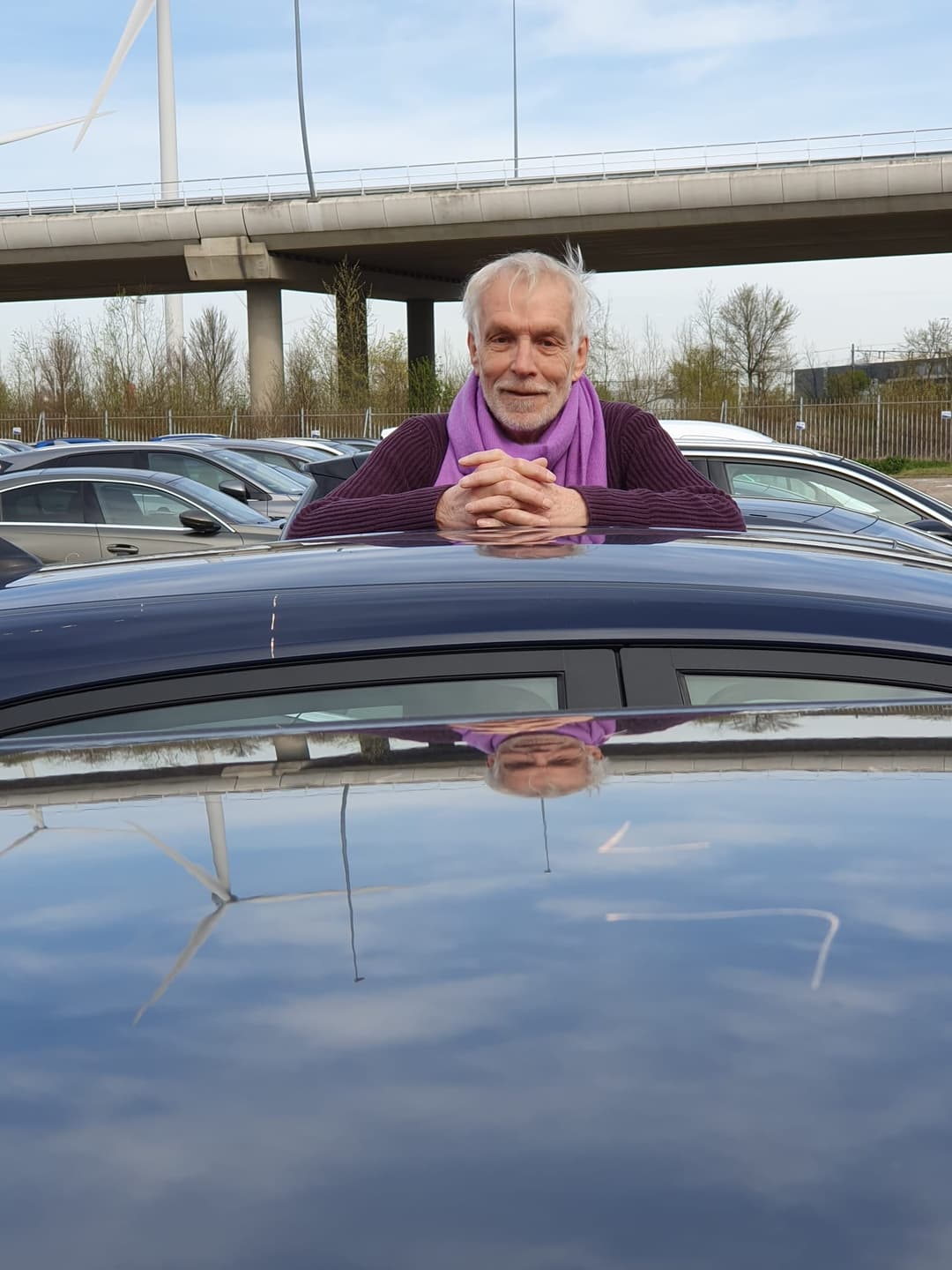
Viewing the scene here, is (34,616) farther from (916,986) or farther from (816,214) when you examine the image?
(816,214)

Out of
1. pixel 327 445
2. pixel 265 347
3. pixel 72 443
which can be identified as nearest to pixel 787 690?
pixel 72 443

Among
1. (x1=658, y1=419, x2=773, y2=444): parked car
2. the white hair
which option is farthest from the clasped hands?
(x1=658, y1=419, x2=773, y2=444): parked car

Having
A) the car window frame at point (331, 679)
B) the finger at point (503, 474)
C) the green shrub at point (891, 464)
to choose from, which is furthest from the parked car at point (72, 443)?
the green shrub at point (891, 464)

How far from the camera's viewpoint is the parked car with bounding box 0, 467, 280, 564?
13195 mm

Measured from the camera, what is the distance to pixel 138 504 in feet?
44.0

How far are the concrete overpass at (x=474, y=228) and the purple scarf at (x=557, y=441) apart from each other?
139 feet

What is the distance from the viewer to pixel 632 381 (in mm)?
48812

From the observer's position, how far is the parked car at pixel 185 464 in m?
15.4

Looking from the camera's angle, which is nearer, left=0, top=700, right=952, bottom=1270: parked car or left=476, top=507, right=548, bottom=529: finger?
left=0, top=700, right=952, bottom=1270: parked car

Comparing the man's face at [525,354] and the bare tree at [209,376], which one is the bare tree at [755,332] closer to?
the bare tree at [209,376]

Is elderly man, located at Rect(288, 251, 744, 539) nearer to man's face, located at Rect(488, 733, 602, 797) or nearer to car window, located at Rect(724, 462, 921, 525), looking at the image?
man's face, located at Rect(488, 733, 602, 797)

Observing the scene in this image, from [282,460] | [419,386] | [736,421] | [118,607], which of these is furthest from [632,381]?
[118,607]

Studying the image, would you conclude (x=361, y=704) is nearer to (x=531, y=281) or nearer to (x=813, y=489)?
(x=531, y=281)

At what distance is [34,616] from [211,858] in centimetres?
107
